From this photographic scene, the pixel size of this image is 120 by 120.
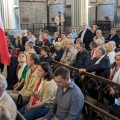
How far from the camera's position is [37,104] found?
3.39m

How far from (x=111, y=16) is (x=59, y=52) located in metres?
11.0

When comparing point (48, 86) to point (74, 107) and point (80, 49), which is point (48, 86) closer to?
point (74, 107)

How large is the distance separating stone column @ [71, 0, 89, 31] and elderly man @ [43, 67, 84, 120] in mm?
9940

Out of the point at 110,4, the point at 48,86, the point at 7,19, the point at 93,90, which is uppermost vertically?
the point at 110,4

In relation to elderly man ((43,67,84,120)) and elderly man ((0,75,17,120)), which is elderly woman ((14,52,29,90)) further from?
elderly man ((0,75,17,120))

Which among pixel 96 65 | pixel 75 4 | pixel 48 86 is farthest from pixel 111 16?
pixel 48 86

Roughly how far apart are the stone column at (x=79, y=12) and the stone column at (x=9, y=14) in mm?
3434

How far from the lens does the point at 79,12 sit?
1248 centimetres

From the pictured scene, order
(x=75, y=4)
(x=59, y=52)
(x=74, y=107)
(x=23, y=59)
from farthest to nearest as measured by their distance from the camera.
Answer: (x=75, y=4) → (x=59, y=52) → (x=23, y=59) → (x=74, y=107)

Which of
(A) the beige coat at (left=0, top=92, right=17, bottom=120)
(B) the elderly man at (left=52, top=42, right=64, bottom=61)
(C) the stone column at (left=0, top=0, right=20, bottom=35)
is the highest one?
(C) the stone column at (left=0, top=0, right=20, bottom=35)

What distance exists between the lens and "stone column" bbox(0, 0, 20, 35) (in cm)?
1294

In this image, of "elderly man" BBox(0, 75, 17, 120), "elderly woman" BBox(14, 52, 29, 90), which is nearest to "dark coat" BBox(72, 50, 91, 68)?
"elderly woman" BBox(14, 52, 29, 90)

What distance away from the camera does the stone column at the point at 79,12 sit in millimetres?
12344

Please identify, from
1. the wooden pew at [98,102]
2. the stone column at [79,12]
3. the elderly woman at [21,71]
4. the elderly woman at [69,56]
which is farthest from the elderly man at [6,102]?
the stone column at [79,12]
